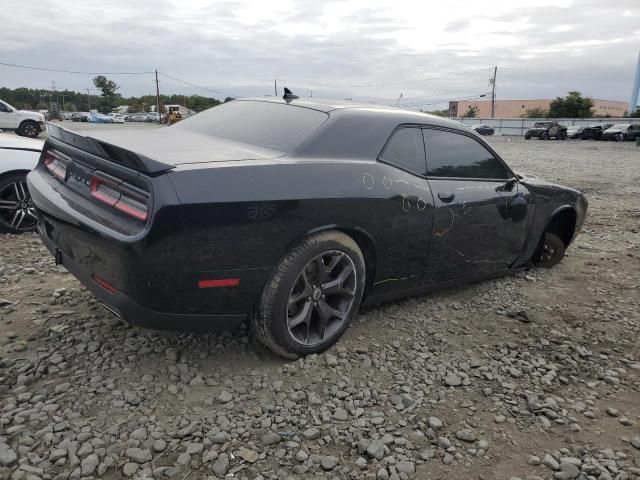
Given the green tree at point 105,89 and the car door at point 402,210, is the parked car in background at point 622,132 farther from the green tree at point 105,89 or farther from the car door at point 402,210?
the green tree at point 105,89

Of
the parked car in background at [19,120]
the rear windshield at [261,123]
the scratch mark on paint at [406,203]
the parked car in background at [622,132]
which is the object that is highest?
the parked car in background at [622,132]

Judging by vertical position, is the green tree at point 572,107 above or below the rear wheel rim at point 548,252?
above

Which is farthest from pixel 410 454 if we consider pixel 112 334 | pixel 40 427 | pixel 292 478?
pixel 112 334

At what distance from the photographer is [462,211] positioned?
354cm

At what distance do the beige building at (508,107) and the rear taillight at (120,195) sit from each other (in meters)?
96.9

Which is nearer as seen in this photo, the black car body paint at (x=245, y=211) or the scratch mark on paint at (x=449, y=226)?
the black car body paint at (x=245, y=211)

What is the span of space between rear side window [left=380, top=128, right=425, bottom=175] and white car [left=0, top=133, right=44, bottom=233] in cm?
380

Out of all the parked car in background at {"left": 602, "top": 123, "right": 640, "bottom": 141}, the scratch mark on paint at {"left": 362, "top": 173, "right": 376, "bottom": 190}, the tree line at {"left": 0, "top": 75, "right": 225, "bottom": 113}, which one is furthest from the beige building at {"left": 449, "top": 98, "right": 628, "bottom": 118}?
the scratch mark on paint at {"left": 362, "top": 173, "right": 376, "bottom": 190}

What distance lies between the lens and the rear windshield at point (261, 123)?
3017 mm

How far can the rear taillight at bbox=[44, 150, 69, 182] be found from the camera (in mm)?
2943

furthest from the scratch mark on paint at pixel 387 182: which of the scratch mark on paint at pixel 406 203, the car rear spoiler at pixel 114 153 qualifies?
the car rear spoiler at pixel 114 153

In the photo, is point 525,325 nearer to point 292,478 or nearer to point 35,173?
point 292,478

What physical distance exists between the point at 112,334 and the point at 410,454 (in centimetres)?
193

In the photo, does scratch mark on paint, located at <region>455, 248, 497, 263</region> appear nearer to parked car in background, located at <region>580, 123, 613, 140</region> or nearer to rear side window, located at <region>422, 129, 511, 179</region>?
rear side window, located at <region>422, 129, 511, 179</region>
